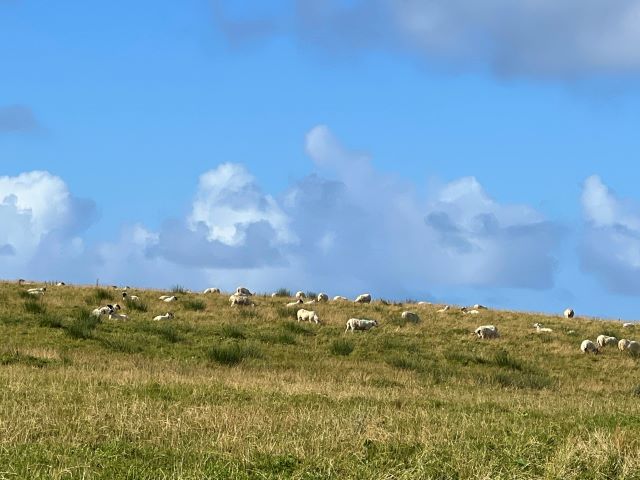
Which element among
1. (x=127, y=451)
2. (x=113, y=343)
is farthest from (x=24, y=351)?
(x=127, y=451)

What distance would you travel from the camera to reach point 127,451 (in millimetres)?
11648

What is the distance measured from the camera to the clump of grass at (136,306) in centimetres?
3478

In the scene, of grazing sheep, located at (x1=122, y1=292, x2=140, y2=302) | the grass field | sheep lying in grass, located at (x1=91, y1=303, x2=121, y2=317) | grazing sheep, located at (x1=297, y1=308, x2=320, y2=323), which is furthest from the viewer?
grazing sheep, located at (x1=122, y1=292, x2=140, y2=302)

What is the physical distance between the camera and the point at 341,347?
2861cm

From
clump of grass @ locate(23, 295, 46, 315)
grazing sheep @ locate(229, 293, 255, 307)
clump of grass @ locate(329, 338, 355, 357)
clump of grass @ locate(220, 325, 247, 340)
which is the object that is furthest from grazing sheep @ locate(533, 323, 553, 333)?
clump of grass @ locate(23, 295, 46, 315)

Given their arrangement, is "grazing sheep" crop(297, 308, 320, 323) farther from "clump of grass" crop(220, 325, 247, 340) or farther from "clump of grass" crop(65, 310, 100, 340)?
"clump of grass" crop(65, 310, 100, 340)

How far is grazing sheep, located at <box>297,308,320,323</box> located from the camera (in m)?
33.8

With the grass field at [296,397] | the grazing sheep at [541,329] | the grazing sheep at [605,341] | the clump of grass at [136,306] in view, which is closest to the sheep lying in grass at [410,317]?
the grass field at [296,397]

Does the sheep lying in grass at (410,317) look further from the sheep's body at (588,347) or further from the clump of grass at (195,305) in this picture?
the clump of grass at (195,305)

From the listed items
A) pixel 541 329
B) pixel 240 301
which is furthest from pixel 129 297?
pixel 541 329

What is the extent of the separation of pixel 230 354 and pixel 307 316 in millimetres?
8918

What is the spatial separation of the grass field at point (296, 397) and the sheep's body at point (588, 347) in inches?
15.0

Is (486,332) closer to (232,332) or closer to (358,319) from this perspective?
(358,319)

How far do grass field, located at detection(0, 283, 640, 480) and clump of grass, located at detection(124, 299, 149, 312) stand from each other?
0.10 metres
